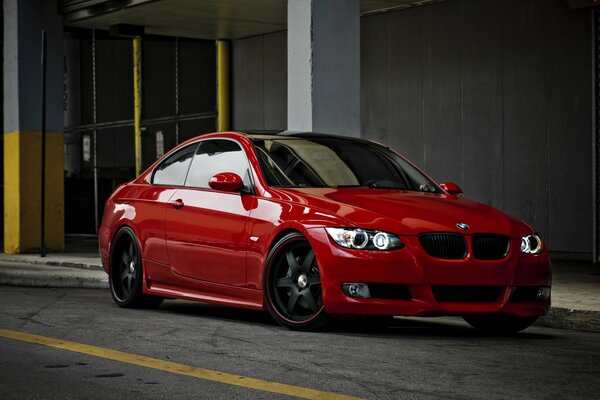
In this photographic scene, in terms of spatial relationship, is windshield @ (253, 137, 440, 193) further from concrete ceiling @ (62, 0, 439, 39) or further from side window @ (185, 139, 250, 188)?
concrete ceiling @ (62, 0, 439, 39)

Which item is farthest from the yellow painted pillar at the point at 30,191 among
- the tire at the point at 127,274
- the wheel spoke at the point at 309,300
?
the wheel spoke at the point at 309,300

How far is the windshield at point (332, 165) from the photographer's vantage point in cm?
930

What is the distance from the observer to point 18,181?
1966 centimetres

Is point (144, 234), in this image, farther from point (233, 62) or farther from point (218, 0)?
point (233, 62)

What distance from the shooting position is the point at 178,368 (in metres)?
6.75

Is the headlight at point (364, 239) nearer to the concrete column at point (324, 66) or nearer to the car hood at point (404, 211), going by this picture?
the car hood at point (404, 211)

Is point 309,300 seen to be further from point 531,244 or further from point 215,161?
point 215,161

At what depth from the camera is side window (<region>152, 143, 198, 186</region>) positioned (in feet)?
33.6

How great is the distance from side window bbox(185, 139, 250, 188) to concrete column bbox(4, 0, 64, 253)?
10.2 meters

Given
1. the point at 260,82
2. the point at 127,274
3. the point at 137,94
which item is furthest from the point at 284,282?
the point at 137,94

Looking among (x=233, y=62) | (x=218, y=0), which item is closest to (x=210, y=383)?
(x=218, y=0)

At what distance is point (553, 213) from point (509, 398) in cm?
1148

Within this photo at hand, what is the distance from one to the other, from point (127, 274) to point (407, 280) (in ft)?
11.0

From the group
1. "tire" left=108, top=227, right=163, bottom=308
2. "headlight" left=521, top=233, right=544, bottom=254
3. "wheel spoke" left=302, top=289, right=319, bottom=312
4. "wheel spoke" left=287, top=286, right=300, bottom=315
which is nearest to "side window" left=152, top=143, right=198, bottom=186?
"tire" left=108, top=227, right=163, bottom=308
